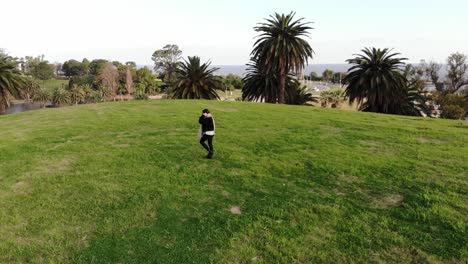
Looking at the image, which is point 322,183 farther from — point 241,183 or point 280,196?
point 241,183

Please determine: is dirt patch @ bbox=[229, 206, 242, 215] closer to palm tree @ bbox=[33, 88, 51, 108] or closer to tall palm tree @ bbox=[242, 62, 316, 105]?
tall palm tree @ bbox=[242, 62, 316, 105]

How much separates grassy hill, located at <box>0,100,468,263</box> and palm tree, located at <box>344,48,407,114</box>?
1913 centimetres

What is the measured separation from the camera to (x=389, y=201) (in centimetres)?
757

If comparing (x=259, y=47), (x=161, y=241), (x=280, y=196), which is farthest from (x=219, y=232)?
(x=259, y=47)

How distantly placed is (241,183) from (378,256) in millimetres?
3936

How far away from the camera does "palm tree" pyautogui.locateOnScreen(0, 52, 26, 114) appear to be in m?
30.2

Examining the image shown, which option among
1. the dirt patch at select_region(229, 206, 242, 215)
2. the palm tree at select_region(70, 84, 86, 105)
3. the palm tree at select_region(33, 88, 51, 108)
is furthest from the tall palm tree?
the palm tree at select_region(33, 88, 51, 108)

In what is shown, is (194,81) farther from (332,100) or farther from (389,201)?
(332,100)

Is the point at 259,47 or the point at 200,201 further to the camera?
the point at 259,47

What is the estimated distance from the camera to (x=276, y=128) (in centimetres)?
1583

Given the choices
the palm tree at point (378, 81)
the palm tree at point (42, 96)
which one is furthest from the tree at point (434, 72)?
the palm tree at point (42, 96)

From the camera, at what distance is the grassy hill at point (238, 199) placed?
5953 mm

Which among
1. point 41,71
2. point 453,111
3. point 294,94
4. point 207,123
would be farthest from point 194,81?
point 41,71

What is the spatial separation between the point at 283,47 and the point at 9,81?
2612 centimetres
